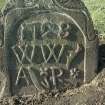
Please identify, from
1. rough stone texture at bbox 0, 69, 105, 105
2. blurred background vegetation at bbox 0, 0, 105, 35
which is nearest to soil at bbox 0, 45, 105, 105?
rough stone texture at bbox 0, 69, 105, 105

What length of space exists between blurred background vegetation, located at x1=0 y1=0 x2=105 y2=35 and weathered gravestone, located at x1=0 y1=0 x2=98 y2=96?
1193mm

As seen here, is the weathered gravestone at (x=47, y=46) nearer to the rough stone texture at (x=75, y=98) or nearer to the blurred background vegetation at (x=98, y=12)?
the rough stone texture at (x=75, y=98)

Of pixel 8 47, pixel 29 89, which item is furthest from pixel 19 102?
pixel 8 47

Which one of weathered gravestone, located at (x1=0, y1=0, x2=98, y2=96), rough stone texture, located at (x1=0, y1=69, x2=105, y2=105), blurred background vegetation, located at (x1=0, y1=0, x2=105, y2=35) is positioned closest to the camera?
weathered gravestone, located at (x1=0, y1=0, x2=98, y2=96)

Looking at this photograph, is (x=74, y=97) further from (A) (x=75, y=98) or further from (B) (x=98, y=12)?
(B) (x=98, y=12)

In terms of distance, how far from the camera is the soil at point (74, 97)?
620 cm

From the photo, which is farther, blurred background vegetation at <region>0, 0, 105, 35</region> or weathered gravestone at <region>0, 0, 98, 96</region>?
blurred background vegetation at <region>0, 0, 105, 35</region>

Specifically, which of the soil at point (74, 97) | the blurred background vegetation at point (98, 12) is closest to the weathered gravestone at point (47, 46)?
the soil at point (74, 97)

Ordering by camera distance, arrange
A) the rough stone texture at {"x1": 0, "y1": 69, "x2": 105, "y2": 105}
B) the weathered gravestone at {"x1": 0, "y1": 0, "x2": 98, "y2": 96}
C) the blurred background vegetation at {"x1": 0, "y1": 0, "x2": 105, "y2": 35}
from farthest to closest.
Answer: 1. the blurred background vegetation at {"x1": 0, "y1": 0, "x2": 105, "y2": 35}
2. the rough stone texture at {"x1": 0, "y1": 69, "x2": 105, "y2": 105}
3. the weathered gravestone at {"x1": 0, "y1": 0, "x2": 98, "y2": 96}

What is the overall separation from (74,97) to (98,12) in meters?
1.92

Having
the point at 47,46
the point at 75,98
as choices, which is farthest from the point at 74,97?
the point at 47,46

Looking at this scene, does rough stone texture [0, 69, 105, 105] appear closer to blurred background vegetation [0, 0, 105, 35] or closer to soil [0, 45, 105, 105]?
soil [0, 45, 105, 105]

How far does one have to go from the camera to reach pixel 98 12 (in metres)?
7.90

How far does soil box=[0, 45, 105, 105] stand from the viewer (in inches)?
244
